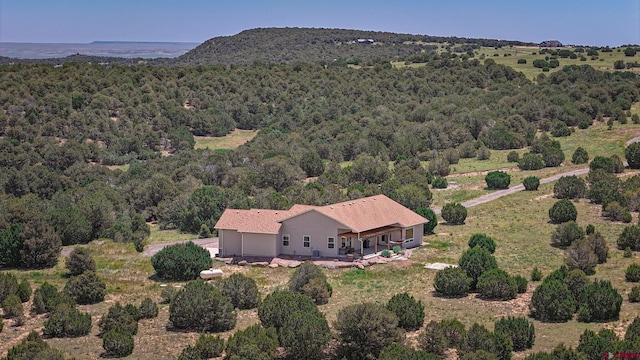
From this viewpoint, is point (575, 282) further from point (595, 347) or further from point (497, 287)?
point (595, 347)

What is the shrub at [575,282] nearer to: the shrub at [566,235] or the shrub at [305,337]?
the shrub at [566,235]

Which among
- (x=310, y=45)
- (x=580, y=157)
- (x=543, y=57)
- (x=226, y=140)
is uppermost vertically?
(x=310, y=45)

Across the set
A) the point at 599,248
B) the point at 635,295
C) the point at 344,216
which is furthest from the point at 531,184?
the point at 635,295

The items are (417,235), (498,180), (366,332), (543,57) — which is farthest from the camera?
(543,57)

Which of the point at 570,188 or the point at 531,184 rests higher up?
the point at 570,188

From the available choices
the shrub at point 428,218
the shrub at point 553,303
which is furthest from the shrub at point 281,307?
the shrub at point 428,218

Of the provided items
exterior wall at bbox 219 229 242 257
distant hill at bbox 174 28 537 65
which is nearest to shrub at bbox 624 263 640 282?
exterior wall at bbox 219 229 242 257

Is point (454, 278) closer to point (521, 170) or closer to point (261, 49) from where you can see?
point (521, 170)

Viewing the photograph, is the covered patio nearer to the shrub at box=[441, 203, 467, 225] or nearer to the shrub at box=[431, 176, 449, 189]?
the shrub at box=[441, 203, 467, 225]
